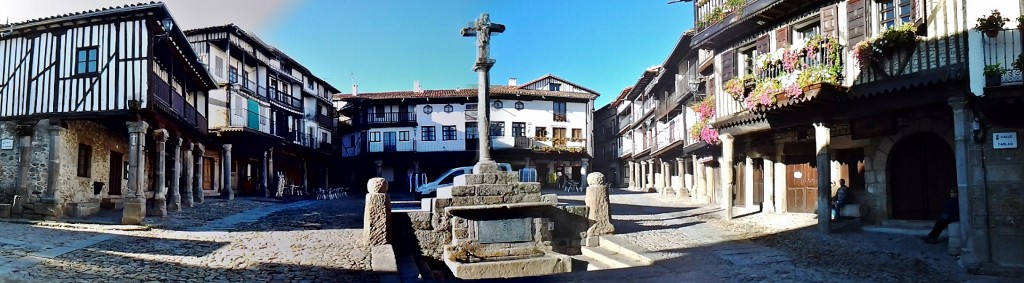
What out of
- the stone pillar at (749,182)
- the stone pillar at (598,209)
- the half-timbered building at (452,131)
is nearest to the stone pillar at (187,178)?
the stone pillar at (598,209)

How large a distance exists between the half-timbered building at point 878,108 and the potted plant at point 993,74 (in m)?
0.03

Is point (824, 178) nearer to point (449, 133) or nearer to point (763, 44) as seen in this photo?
point (763, 44)

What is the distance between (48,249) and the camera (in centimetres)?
968

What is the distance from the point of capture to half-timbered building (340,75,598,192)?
137 ft

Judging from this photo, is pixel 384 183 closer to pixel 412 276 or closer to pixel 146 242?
pixel 412 276

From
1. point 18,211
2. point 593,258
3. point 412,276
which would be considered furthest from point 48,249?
point 593,258

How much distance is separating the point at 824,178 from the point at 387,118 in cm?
3348

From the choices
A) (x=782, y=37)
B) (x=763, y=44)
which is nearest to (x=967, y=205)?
(x=782, y=37)

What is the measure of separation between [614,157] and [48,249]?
47201 mm

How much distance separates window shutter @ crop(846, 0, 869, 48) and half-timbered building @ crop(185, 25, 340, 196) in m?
22.9

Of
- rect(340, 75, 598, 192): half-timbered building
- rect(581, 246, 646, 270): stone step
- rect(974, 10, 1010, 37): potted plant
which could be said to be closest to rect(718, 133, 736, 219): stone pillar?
rect(581, 246, 646, 270): stone step

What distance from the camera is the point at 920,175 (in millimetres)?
12477

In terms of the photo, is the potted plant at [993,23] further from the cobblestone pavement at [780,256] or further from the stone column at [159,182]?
the stone column at [159,182]

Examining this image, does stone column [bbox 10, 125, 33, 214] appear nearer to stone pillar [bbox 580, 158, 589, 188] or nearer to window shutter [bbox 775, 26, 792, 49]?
window shutter [bbox 775, 26, 792, 49]
